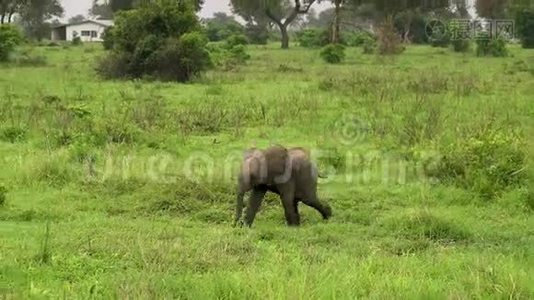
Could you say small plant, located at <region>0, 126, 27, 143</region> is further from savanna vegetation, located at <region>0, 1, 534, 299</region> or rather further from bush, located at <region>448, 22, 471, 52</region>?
bush, located at <region>448, 22, 471, 52</region>

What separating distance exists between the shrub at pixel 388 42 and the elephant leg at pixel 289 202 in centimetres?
3257

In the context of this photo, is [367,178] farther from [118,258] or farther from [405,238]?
[118,258]

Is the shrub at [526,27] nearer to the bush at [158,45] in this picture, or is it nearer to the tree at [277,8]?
the tree at [277,8]

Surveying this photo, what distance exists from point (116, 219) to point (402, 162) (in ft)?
16.1

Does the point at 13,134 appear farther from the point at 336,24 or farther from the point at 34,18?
the point at 34,18

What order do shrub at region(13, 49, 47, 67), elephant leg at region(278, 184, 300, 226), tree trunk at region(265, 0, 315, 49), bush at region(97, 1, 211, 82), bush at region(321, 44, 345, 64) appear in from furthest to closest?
tree trunk at region(265, 0, 315, 49) < bush at region(321, 44, 345, 64) < shrub at region(13, 49, 47, 67) < bush at region(97, 1, 211, 82) < elephant leg at region(278, 184, 300, 226)

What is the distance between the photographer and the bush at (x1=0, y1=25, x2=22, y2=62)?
107 ft

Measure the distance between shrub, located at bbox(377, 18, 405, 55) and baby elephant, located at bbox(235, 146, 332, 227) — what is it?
1274 inches

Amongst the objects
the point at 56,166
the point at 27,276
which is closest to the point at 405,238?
the point at 27,276

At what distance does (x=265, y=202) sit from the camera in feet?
33.9

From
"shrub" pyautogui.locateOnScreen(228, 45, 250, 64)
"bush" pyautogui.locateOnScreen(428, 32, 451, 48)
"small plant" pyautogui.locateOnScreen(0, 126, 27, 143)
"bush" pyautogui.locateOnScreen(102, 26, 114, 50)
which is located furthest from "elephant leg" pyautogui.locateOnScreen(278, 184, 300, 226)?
"bush" pyautogui.locateOnScreen(428, 32, 451, 48)

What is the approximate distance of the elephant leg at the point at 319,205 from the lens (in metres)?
9.51

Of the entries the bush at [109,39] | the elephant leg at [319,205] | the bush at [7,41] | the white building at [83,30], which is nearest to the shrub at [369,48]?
the bush at [109,39]

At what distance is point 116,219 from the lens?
9.30m
